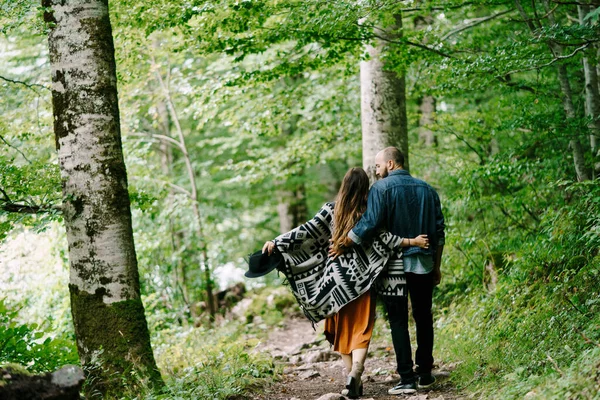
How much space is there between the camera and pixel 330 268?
5402mm

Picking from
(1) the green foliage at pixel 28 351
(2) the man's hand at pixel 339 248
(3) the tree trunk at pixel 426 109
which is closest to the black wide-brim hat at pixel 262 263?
(2) the man's hand at pixel 339 248

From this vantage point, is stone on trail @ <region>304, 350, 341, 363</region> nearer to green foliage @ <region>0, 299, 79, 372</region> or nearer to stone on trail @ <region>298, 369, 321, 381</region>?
stone on trail @ <region>298, 369, 321, 381</region>

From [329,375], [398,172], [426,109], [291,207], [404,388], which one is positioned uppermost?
[426,109]

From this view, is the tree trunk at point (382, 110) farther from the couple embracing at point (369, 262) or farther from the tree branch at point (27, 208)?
the tree branch at point (27, 208)

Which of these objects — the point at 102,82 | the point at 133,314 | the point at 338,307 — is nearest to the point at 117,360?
the point at 133,314

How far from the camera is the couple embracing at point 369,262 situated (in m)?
5.12

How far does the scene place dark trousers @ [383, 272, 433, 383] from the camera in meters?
5.12

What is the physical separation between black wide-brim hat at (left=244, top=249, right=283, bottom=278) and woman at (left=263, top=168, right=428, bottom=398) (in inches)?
2.2

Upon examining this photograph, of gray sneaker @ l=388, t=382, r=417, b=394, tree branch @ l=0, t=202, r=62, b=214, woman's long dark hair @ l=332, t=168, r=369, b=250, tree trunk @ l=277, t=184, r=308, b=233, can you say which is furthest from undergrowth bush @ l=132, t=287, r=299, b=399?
tree trunk @ l=277, t=184, r=308, b=233

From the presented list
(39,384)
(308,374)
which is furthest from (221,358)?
(39,384)

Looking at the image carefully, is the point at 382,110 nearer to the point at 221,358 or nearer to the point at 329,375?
the point at 329,375

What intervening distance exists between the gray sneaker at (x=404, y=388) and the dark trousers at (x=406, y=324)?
0.11ft

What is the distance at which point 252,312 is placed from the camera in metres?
12.6

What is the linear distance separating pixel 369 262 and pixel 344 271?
25 centimetres
